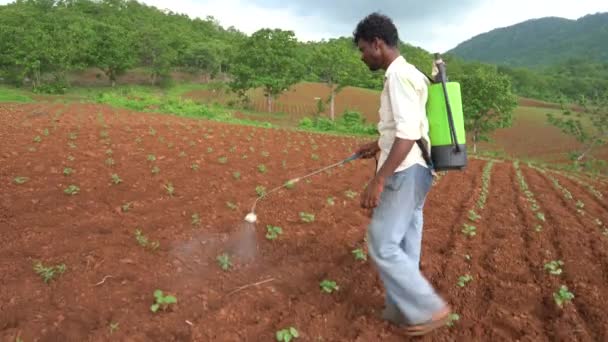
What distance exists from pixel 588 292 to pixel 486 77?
77.3 ft

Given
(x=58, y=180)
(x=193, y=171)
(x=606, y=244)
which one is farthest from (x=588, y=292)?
(x=58, y=180)

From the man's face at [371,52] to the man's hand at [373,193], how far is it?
30.6 inches

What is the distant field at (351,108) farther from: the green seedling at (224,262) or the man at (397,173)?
the man at (397,173)

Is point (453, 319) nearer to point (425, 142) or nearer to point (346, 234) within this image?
point (425, 142)

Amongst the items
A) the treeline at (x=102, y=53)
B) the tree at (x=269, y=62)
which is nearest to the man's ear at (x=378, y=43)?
the tree at (x=269, y=62)

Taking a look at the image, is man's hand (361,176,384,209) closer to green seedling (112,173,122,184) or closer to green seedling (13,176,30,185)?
green seedling (112,173,122,184)

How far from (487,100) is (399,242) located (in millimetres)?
24877

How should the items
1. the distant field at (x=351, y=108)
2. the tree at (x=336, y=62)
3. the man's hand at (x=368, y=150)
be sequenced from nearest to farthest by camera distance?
the man's hand at (x=368, y=150) < the distant field at (x=351, y=108) < the tree at (x=336, y=62)

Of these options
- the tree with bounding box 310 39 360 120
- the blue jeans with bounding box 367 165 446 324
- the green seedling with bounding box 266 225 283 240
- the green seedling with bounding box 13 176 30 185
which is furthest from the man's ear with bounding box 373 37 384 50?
the tree with bounding box 310 39 360 120

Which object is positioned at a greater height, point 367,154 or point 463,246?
point 367,154

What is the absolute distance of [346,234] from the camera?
16.1 feet

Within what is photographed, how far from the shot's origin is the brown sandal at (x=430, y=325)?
2671 mm

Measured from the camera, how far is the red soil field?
293 cm

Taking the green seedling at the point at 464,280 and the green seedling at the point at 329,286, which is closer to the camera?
the green seedling at the point at 329,286
